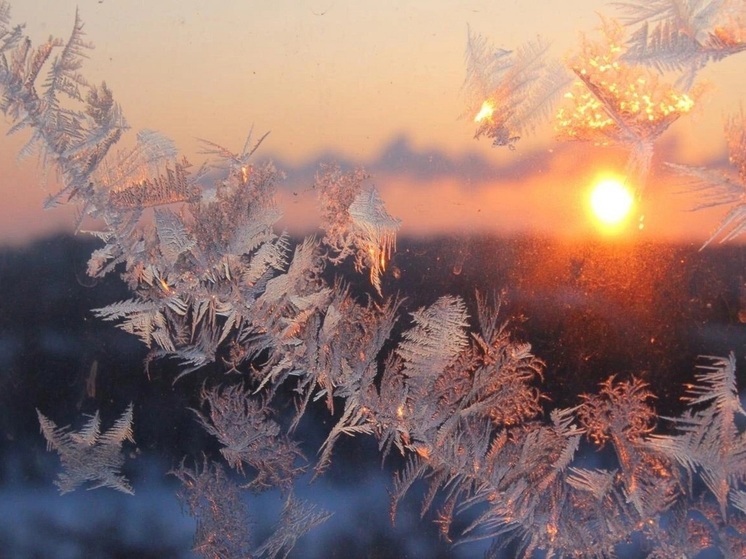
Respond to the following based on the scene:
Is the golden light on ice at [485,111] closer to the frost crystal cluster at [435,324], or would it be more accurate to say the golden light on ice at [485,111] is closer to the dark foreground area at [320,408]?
the frost crystal cluster at [435,324]

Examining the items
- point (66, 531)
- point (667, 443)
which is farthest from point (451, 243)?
point (66, 531)

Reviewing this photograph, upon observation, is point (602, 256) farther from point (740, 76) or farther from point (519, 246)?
point (740, 76)

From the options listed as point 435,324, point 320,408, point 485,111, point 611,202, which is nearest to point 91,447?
point 320,408

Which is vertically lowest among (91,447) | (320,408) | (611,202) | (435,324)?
(91,447)

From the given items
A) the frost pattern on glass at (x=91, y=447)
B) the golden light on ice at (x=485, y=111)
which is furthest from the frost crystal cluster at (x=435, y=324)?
the frost pattern on glass at (x=91, y=447)

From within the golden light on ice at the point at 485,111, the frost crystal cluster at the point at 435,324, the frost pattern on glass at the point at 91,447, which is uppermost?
the golden light on ice at the point at 485,111

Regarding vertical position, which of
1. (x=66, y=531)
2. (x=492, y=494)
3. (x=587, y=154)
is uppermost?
(x=587, y=154)

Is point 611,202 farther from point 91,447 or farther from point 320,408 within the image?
point 91,447
